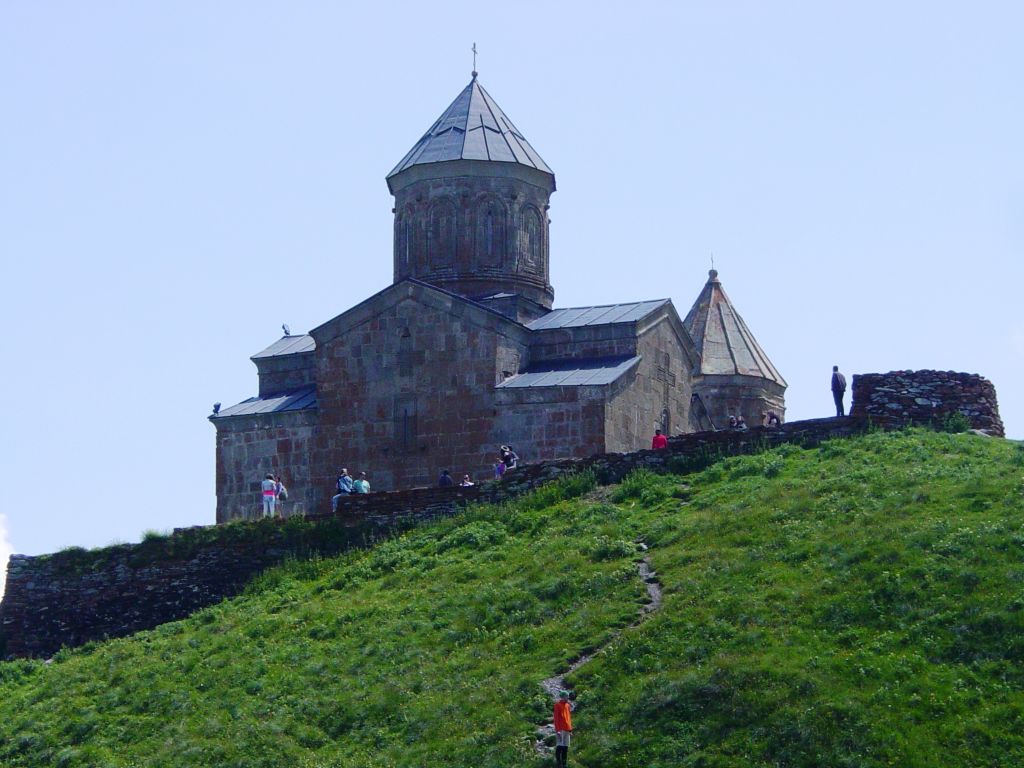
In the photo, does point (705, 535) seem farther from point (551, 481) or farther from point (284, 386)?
point (284, 386)

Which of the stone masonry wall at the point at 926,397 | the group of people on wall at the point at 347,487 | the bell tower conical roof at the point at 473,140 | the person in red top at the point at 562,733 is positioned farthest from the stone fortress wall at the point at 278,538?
the person in red top at the point at 562,733

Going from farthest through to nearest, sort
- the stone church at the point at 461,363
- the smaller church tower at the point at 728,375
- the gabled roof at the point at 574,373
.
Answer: the smaller church tower at the point at 728,375 < the stone church at the point at 461,363 < the gabled roof at the point at 574,373

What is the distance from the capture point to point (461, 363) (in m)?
26.5

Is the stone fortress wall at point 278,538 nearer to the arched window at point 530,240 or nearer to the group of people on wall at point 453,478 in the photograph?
the group of people on wall at point 453,478

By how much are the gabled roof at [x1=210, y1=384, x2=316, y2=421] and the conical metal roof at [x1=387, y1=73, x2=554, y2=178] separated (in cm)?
391

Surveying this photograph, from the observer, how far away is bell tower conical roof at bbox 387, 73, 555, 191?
1140 inches

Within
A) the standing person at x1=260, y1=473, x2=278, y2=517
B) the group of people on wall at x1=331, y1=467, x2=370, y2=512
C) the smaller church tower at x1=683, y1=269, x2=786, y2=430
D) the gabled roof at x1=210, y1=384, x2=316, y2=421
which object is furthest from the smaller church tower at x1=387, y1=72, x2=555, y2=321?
the standing person at x1=260, y1=473, x2=278, y2=517

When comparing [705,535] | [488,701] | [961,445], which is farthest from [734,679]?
[961,445]

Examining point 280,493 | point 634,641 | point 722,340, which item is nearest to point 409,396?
point 280,493

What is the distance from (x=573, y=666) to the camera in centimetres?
1720

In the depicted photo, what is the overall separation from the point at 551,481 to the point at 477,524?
1.25 meters

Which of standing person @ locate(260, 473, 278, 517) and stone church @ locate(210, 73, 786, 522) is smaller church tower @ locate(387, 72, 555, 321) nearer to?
stone church @ locate(210, 73, 786, 522)

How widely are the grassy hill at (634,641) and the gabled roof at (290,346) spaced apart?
6.91 m

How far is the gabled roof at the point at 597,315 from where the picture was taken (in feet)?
88.9
